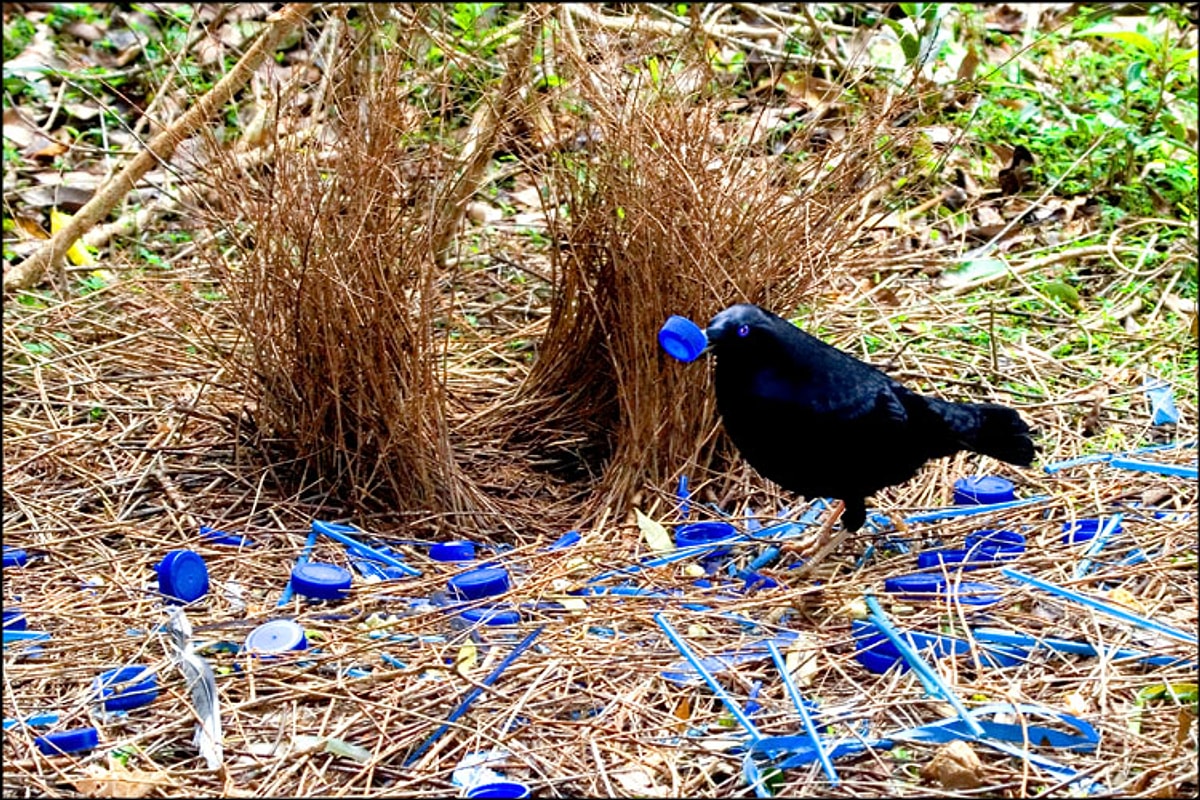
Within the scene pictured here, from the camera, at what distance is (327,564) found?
11.4 ft

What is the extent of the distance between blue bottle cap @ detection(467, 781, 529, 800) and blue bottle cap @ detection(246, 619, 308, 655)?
26.2 inches

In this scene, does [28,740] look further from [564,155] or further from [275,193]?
[564,155]

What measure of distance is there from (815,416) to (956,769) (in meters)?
1.09

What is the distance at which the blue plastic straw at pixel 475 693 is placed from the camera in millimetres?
2721

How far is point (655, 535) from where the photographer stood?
364 cm

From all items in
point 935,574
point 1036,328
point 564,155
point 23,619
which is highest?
point 564,155

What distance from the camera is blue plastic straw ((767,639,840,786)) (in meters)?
2.58

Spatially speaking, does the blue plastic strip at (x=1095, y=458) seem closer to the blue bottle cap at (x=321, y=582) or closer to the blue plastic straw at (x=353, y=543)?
the blue plastic straw at (x=353, y=543)

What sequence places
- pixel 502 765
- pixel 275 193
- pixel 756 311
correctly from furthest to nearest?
pixel 275 193 → pixel 756 311 → pixel 502 765

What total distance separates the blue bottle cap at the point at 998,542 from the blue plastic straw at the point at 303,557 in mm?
1696

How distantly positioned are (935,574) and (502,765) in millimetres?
1265

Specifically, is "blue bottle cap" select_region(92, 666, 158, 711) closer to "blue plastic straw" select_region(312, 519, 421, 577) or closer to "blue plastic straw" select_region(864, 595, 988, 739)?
"blue plastic straw" select_region(312, 519, 421, 577)

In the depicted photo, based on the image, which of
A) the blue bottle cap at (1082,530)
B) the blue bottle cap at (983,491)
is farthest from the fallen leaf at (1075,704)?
the blue bottle cap at (983,491)

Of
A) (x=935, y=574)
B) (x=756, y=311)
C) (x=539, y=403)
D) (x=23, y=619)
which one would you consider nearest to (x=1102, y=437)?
(x=935, y=574)
